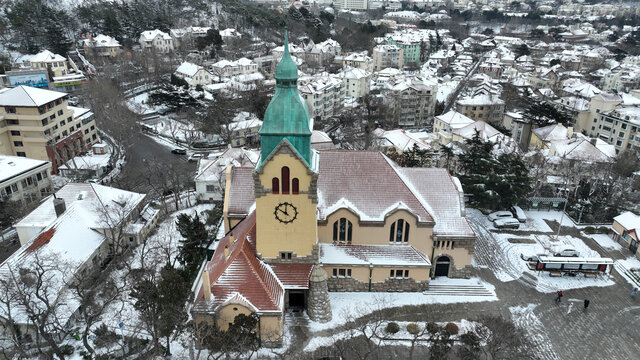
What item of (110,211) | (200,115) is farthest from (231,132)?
(110,211)

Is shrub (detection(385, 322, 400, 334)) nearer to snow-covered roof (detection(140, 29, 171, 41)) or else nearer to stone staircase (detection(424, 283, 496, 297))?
stone staircase (detection(424, 283, 496, 297))

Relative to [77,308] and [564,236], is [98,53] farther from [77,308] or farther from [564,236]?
[564,236]

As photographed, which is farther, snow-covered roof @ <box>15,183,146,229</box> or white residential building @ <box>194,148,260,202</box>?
white residential building @ <box>194,148,260,202</box>

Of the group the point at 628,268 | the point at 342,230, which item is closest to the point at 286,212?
the point at 342,230

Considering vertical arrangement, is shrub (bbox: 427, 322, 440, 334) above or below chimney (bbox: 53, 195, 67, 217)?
below

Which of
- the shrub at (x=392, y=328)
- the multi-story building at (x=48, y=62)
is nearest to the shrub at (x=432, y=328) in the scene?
the shrub at (x=392, y=328)

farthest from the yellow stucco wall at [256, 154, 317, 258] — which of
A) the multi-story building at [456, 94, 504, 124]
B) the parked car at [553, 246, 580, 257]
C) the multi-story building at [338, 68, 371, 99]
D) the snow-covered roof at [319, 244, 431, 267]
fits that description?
the multi-story building at [338, 68, 371, 99]

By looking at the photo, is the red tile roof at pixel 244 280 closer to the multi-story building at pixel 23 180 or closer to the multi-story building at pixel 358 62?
the multi-story building at pixel 23 180
